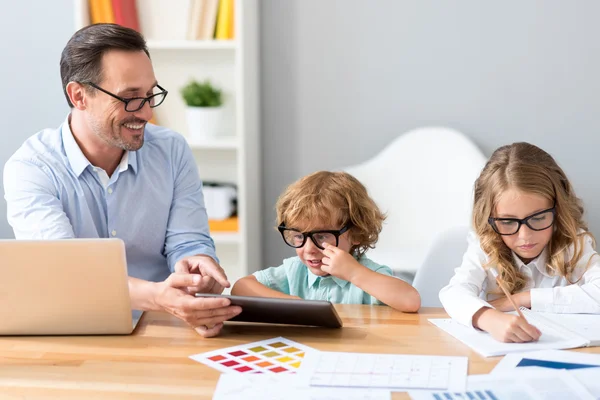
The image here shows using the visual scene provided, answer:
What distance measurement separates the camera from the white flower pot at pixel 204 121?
11.2ft

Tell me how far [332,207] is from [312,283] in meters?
0.21

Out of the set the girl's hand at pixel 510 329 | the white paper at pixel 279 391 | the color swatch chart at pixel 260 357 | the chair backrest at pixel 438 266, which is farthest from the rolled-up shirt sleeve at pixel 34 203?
the girl's hand at pixel 510 329

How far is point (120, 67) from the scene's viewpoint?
6.86ft

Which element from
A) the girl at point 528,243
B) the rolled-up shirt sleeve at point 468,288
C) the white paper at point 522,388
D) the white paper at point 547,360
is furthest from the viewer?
the girl at point 528,243

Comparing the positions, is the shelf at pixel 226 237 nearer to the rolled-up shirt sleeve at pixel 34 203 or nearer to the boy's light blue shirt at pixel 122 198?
the boy's light blue shirt at pixel 122 198

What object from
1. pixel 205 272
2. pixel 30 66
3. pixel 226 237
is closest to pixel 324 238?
pixel 205 272

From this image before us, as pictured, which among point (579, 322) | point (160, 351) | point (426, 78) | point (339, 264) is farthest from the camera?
point (426, 78)

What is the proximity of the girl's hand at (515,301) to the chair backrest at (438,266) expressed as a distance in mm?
304

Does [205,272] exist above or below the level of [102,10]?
below

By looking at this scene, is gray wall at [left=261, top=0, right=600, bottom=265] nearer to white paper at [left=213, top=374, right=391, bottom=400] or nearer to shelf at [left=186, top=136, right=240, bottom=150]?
shelf at [left=186, top=136, right=240, bottom=150]

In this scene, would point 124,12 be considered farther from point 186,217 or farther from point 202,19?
point 186,217

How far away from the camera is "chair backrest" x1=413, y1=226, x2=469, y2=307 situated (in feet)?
6.84

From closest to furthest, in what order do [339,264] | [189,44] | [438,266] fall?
1. [339,264]
2. [438,266]
3. [189,44]

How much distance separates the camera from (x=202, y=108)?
339cm
